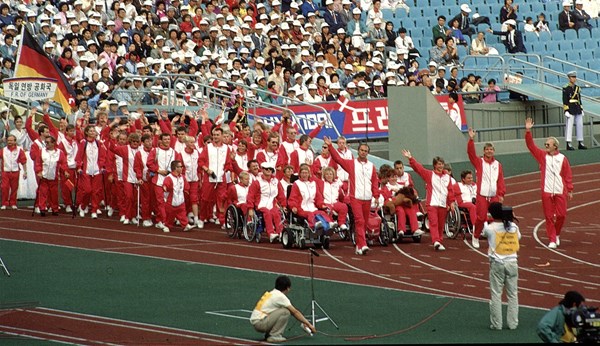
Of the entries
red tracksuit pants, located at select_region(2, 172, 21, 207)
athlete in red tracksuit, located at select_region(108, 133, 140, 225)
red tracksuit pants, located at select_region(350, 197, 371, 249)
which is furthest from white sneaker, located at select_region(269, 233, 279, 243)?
red tracksuit pants, located at select_region(2, 172, 21, 207)

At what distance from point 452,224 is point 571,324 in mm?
11361

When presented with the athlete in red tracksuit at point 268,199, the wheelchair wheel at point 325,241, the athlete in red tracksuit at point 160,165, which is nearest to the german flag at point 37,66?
the athlete in red tracksuit at point 160,165

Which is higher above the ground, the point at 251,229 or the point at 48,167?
the point at 48,167

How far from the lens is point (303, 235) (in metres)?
25.4

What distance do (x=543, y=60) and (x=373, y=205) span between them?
53.1 ft

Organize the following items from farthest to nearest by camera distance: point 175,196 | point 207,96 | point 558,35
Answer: point 558,35 < point 207,96 < point 175,196

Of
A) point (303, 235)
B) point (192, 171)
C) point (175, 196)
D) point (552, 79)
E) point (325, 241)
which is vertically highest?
point (552, 79)

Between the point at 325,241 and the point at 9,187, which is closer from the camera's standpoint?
the point at 325,241

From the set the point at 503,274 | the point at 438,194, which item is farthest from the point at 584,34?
the point at 503,274

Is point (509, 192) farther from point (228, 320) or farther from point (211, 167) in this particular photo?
point (228, 320)

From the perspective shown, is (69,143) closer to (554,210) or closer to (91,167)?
(91,167)

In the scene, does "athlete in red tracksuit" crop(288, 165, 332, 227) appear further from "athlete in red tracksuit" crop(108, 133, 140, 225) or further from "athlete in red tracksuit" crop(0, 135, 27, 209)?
"athlete in red tracksuit" crop(0, 135, 27, 209)

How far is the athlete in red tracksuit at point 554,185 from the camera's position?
25500 millimetres

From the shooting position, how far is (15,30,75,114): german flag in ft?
99.8
